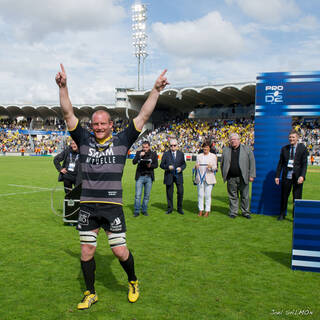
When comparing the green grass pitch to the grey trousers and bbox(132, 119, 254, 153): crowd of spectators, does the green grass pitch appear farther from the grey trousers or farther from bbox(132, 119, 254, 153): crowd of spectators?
bbox(132, 119, 254, 153): crowd of spectators

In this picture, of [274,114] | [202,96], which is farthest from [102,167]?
[202,96]

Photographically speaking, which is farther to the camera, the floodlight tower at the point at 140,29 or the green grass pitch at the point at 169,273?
the floodlight tower at the point at 140,29

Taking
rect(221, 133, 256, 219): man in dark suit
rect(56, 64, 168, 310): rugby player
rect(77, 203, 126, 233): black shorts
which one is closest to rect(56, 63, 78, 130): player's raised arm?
rect(56, 64, 168, 310): rugby player

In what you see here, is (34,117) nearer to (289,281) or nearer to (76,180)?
(76,180)

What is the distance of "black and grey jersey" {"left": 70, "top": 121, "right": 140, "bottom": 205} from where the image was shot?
3.61 meters

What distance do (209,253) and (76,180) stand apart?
149 inches

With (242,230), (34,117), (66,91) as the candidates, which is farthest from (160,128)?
(66,91)

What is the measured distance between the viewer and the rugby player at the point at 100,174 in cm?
361

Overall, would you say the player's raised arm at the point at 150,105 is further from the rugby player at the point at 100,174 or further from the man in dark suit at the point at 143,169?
the man in dark suit at the point at 143,169

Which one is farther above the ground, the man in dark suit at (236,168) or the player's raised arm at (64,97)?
the player's raised arm at (64,97)

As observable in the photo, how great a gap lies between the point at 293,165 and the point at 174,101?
152 feet

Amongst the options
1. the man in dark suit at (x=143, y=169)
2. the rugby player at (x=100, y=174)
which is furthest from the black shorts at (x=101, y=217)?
the man in dark suit at (x=143, y=169)

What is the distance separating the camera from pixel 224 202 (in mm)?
11094

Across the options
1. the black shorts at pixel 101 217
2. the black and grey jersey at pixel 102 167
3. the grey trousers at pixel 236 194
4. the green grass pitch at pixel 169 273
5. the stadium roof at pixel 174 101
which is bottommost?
the green grass pitch at pixel 169 273
